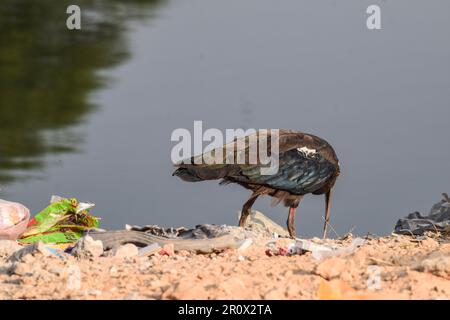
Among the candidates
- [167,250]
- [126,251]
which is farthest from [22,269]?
[167,250]

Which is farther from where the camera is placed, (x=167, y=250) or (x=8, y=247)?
(x=8, y=247)

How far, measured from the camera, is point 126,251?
737cm

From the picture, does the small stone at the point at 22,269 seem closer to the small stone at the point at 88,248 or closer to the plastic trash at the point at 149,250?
the small stone at the point at 88,248

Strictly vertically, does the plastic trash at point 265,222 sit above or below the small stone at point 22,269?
below

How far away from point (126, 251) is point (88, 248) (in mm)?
293

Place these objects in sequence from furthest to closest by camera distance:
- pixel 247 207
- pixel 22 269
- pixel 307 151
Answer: pixel 307 151
pixel 247 207
pixel 22 269

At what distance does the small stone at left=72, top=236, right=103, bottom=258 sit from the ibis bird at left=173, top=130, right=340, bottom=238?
210cm

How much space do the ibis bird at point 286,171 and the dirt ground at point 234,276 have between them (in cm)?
222

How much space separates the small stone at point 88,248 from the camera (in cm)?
735

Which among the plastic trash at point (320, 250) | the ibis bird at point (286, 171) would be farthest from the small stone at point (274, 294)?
the ibis bird at point (286, 171)

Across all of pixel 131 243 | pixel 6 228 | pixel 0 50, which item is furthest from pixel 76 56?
pixel 131 243

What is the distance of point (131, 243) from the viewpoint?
7895 mm

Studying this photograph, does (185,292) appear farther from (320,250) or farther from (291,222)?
(291,222)
